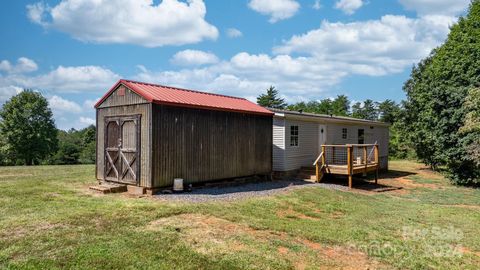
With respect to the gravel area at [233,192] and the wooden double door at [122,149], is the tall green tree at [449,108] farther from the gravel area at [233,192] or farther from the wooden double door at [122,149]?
the wooden double door at [122,149]

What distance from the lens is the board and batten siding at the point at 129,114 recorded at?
10.0 metres

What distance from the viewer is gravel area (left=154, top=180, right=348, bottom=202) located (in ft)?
31.8

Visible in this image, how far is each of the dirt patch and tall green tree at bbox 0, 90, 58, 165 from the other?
105ft

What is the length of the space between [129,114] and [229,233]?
5.98 metres

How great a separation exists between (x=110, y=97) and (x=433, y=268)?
10.3 meters

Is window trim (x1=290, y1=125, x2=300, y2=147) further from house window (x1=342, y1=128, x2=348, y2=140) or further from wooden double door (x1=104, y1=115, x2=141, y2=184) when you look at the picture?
wooden double door (x1=104, y1=115, x2=141, y2=184)

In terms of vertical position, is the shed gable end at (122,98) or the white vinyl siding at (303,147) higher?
the shed gable end at (122,98)

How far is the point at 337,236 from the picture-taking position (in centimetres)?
667

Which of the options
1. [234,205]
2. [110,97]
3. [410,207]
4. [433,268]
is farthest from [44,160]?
[433,268]

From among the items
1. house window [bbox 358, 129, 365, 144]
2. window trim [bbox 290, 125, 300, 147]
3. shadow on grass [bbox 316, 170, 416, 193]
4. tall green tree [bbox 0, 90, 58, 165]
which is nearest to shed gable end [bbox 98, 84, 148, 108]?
window trim [bbox 290, 125, 300, 147]

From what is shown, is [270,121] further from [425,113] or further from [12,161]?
[12,161]

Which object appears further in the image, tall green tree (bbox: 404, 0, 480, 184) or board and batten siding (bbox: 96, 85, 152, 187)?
tall green tree (bbox: 404, 0, 480, 184)

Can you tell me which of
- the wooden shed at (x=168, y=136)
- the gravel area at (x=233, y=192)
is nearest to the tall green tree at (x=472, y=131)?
the gravel area at (x=233, y=192)

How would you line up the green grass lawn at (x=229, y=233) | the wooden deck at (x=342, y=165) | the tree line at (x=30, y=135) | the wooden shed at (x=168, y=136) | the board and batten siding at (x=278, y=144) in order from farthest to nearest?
1. the tree line at (x=30, y=135)
2. the board and batten siding at (x=278, y=144)
3. the wooden deck at (x=342, y=165)
4. the wooden shed at (x=168, y=136)
5. the green grass lawn at (x=229, y=233)
